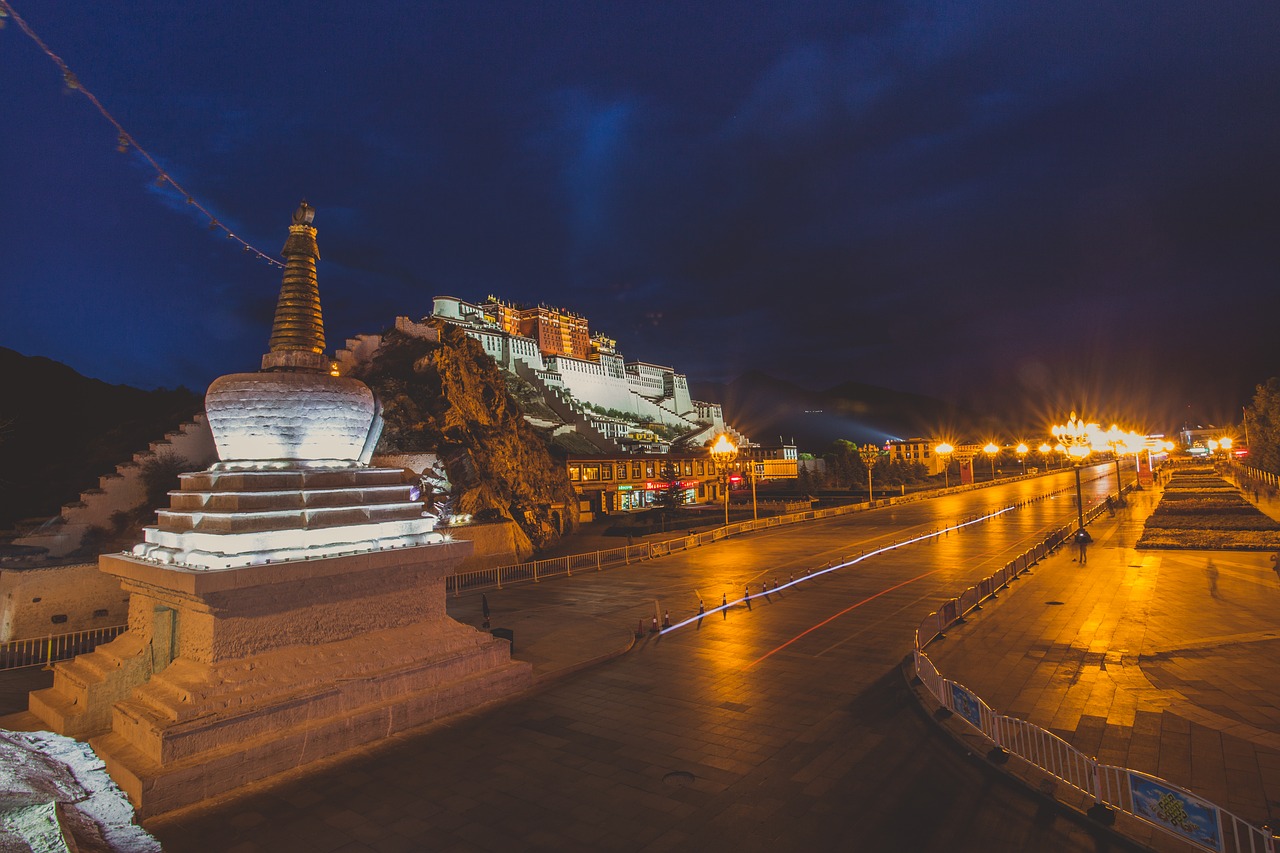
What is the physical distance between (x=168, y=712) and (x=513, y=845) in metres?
5.10

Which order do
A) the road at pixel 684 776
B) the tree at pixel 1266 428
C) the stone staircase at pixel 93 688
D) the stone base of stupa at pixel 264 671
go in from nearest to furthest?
the road at pixel 684 776 < the stone base of stupa at pixel 264 671 < the stone staircase at pixel 93 688 < the tree at pixel 1266 428

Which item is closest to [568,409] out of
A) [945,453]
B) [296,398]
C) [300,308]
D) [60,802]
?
[945,453]

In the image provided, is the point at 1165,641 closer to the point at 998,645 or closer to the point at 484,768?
Result: the point at 998,645

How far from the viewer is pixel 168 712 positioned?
27.1ft

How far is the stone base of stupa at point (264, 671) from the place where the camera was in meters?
8.05

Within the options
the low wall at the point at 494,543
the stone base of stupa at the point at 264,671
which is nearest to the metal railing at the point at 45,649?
the stone base of stupa at the point at 264,671

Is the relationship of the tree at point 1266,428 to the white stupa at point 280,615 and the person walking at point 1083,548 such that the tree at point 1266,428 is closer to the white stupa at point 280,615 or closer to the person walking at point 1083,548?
the person walking at point 1083,548

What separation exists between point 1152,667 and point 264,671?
14.0 m

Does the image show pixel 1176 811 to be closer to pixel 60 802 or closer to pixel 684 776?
pixel 684 776

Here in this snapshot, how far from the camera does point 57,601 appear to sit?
17.9 m

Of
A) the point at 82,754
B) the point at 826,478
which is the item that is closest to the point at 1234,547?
the point at 82,754

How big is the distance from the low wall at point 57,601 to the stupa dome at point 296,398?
38.8 ft

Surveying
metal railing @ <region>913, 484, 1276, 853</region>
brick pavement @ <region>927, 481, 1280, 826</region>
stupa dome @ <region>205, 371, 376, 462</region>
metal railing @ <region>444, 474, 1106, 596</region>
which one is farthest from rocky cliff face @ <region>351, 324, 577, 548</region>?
metal railing @ <region>913, 484, 1276, 853</region>

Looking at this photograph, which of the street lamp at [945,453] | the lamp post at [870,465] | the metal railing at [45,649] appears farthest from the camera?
the street lamp at [945,453]
